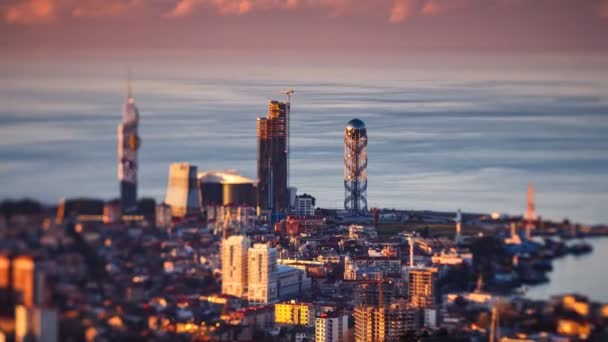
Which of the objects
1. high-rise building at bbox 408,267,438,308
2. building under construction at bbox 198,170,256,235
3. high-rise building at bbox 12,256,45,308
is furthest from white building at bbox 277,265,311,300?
high-rise building at bbox 12,256,45,308

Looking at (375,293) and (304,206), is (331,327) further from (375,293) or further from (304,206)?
(304,206)

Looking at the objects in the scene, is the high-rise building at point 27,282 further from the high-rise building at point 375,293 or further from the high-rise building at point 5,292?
the high-rise building at point 375,293

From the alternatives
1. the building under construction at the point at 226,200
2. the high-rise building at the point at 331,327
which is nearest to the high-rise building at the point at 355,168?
the building under construction at the point at 226,200

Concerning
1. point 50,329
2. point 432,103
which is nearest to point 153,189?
point 50,329

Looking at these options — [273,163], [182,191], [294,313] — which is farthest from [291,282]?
[182,191]

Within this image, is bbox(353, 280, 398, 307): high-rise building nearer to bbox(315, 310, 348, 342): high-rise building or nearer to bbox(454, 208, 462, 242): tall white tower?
bbox(315, 310, 348, 342): high-rise building

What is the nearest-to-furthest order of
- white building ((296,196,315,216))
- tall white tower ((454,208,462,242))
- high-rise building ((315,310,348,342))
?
1. tall white tower ((454,208,462,242))
2. high-rise building ((315,310,348,342))
3. white building ((296,196,315,216))

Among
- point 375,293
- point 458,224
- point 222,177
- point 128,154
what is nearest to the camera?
point 128,154
